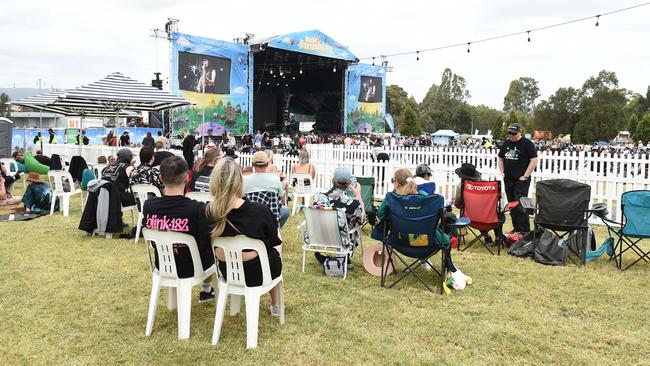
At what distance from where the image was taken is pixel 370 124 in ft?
Result: 106

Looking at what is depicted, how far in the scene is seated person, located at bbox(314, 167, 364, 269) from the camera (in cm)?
465

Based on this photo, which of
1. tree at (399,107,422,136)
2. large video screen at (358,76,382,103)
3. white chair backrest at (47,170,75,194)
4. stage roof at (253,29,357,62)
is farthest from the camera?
tree at (399,107,422,136)

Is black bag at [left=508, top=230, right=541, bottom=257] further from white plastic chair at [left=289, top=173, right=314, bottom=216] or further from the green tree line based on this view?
the green tree line

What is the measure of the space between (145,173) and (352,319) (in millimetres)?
3384

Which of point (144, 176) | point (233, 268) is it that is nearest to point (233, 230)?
point (233, 268)

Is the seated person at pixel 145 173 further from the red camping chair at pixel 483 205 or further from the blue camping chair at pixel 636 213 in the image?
the blue camping chair at pixel 636 213

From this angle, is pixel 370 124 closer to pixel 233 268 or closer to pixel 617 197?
pixel 617 197

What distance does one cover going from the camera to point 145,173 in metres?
5.88

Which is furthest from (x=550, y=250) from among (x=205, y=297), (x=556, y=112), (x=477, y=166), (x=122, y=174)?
(x=556, y=112)

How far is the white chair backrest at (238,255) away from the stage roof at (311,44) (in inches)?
893

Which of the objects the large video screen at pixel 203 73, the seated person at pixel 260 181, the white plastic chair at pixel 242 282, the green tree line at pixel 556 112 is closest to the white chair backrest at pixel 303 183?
the seated person at pixel 260 181

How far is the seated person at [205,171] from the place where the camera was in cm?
545

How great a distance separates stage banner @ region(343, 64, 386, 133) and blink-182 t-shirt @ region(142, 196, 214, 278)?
27809mm

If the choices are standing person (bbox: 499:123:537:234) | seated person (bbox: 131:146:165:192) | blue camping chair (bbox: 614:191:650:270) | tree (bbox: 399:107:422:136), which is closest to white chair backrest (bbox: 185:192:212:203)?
seated person (bbox: 131:146:165:192)
